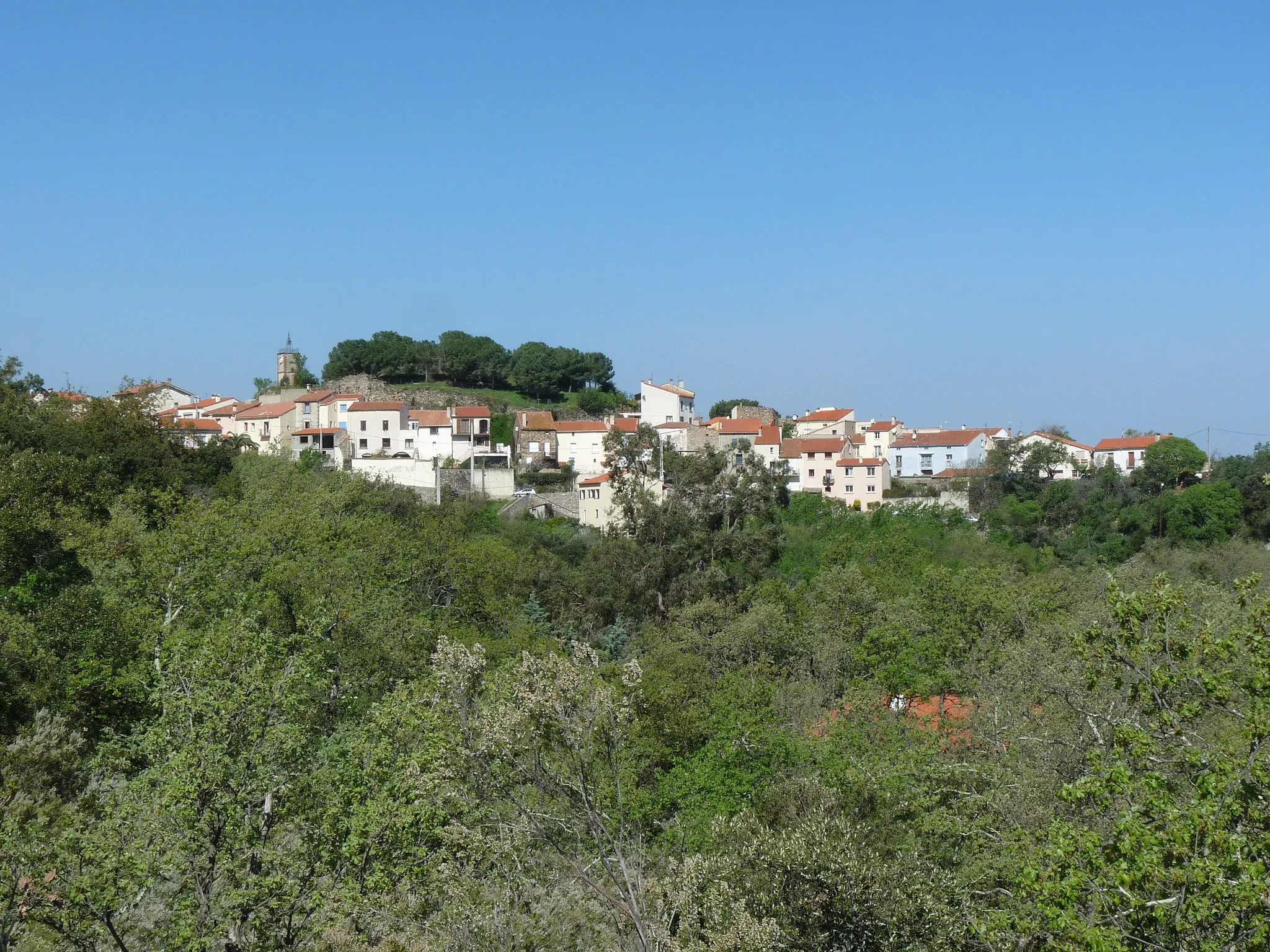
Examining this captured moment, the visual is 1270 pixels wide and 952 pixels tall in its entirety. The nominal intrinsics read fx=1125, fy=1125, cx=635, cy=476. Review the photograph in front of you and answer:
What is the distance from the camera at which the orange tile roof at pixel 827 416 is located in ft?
264

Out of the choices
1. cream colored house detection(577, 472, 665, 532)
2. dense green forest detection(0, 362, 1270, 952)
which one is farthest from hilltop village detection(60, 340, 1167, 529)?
dense green forest detection(0, 362, 1270, 952)

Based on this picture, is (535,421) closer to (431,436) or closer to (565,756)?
(431,436)

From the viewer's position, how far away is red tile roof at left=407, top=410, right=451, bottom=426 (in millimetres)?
71438

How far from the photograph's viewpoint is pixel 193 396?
84.6 metres

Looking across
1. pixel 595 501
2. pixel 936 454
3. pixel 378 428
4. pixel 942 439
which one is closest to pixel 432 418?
pixel 378 428

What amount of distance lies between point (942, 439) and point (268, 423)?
4443cm

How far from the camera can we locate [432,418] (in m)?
71.8

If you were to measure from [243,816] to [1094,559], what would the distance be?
4886 centimetres

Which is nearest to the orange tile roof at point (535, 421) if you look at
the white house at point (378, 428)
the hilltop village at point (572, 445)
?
the hilltop village at point (572, 445)

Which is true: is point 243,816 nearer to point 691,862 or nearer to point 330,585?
point 691,862

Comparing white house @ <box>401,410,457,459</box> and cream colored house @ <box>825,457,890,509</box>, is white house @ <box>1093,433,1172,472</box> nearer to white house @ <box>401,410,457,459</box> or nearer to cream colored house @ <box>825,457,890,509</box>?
cream colored house @ <box>825,457,890,509</box>

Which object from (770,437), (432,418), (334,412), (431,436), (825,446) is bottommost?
(825,446)

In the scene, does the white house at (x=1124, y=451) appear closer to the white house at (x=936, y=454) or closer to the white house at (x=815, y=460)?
the white house at (x=936, y=454)

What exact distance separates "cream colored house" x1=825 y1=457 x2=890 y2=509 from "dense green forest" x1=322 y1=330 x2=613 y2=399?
30231mm
